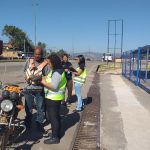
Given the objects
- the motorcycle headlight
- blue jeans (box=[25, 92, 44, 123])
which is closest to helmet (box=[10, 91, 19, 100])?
the motorcycle headlight

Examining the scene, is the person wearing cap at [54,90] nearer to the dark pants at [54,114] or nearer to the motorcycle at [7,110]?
the dark pants at [54,114]

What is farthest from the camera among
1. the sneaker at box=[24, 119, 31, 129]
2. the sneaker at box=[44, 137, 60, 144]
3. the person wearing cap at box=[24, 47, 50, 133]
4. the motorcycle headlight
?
the sneaker at box=[24, 119, 31, 129]

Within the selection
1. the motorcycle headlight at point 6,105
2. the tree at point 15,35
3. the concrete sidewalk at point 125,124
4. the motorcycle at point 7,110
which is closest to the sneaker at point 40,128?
the concrete sidewalk at point 125,124

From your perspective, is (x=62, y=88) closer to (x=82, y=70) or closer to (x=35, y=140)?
(x=35, y=140)

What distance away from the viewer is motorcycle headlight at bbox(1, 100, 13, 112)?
5.77 m

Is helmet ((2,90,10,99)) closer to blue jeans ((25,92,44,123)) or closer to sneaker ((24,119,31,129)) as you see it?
blue jeans ((25,92,44,123))

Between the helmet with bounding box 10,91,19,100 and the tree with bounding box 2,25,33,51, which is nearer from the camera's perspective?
the helmet with bounding box 10,91,19,100

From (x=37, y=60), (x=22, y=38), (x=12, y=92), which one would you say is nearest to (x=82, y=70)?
(x=37, y=60)

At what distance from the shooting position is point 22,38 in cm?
10512

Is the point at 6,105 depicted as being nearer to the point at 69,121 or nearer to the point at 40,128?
the point at 40,128

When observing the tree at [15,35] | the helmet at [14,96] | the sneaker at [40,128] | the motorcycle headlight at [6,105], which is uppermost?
the tree at [15,35]

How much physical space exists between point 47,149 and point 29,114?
133 cm

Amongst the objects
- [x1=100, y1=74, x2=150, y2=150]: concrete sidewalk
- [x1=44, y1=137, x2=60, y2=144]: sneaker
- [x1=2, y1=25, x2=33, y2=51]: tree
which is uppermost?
A: [x1=2, y1=25, x2=33, y2=51]: tree

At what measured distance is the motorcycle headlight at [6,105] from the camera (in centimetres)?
577
